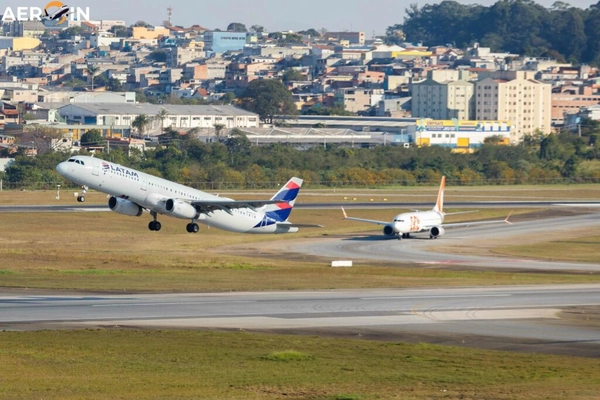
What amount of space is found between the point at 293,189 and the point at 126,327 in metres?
40.1

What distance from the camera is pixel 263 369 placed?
48.2 m

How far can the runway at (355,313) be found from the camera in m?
59.9

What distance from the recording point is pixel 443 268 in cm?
9875

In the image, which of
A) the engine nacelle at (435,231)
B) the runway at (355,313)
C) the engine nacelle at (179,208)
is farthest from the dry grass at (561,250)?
the engine nacelle at (179,208)

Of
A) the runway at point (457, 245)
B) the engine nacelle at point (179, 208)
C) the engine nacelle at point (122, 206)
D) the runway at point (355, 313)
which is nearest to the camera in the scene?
the runway at point (355, 313)

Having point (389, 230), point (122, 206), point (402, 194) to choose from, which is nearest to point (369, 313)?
point (122, 206)

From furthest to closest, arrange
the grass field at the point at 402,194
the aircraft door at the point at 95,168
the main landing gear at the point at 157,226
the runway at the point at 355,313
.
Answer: the grass field at the point at 402,194 < the main landing gear at the point at 157,226 < the aircraft door at the point at 95,168 < the runway at the point at 355,313

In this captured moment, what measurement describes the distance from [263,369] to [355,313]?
1927 centimetres

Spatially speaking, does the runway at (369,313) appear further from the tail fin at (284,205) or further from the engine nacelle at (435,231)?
the engine nacelle at (435,231)

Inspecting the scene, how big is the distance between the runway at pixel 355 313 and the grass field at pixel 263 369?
4.29 meters

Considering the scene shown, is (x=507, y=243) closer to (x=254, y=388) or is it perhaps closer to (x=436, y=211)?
(x=436, y=211)

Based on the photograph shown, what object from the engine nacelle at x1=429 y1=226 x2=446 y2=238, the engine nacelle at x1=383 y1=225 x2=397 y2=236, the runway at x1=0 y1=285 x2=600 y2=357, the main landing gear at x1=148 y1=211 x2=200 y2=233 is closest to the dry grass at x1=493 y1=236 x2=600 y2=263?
the engine nacelle at x1=429 y1=226 x2=446 y2=238

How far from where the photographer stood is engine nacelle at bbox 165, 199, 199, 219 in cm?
8138

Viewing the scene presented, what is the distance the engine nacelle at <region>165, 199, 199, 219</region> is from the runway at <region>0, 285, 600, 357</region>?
8187 mm
